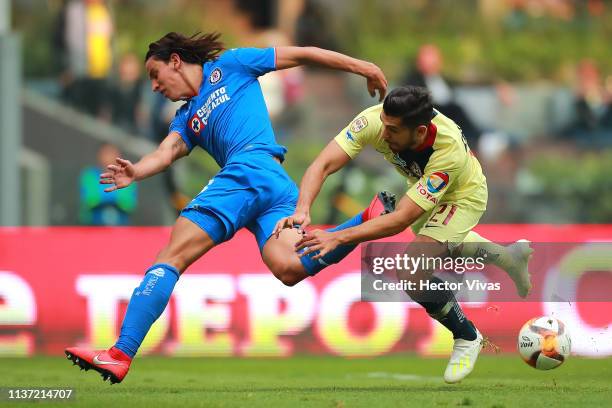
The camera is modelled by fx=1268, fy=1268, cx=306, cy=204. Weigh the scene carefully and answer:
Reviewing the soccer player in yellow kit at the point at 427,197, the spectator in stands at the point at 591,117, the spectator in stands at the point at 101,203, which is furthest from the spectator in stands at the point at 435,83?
the soccer player in yellow kit at the point at 427,197

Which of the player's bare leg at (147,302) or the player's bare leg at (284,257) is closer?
the player's bare leg at (147,302)

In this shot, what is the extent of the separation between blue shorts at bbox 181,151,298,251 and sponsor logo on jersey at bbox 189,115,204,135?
Result: 1.14 ft

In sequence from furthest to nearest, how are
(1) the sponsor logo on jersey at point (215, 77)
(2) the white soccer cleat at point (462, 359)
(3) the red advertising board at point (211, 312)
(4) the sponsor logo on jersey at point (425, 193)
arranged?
(3) the red advertising board at point (211, 312)
(1) the sponsor logo on jersey at point (215, 77)
(2) the white soccer cleat at point (462, 359)
(4) the sponsor logo on jersey at point (425, 193)

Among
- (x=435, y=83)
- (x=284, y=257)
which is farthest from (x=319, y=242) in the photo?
(x=435, y=83)

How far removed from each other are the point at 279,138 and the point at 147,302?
11.1 m

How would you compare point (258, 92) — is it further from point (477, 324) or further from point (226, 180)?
point (477, 324)

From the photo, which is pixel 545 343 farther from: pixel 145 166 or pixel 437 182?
pixel 145 166

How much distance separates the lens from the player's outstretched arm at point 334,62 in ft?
26.0

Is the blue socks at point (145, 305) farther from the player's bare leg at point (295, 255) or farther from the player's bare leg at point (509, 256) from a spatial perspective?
the player's bare leg at point (509, 256)

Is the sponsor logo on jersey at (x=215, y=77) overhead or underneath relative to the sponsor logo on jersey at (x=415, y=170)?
overhead

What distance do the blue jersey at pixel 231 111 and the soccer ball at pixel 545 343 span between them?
197 cm

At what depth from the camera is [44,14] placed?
19547mm

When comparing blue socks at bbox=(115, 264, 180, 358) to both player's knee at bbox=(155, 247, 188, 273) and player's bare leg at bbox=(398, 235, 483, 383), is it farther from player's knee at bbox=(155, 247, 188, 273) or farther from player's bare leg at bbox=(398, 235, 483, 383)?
player's bare leg at bbox=(398, 235, 483, 383)

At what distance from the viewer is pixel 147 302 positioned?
768 centimetres
